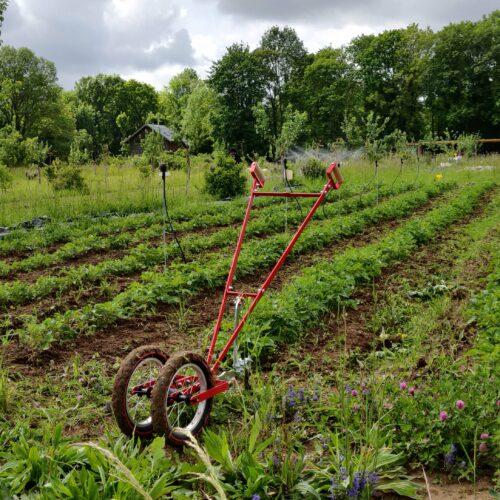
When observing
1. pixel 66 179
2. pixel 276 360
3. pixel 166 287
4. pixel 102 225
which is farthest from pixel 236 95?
pixel 276 360

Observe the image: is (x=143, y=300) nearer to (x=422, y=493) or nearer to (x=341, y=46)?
(x=422, y=493)

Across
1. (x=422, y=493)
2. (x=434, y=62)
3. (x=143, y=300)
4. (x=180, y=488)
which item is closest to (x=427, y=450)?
(x=422, y=493)

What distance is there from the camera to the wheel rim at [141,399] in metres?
3.14

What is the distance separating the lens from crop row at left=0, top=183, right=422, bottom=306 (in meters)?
6.56

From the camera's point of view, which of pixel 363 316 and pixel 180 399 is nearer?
pixel 180 399

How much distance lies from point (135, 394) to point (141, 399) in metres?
0.18

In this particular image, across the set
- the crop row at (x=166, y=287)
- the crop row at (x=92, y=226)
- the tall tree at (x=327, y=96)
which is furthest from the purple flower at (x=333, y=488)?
the tall tree at (x=327, y=96)

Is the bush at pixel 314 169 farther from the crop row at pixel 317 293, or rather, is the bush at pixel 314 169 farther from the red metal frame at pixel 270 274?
the red metal frame at pixel 270 274

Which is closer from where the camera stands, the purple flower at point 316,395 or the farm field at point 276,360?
the farm field at point 276,360

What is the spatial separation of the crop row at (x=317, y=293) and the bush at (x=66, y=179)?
34.8 ft

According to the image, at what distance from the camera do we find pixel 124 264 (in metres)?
7.81

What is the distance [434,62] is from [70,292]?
4850cm

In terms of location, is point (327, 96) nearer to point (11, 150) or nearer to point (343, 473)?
point (11, 150)

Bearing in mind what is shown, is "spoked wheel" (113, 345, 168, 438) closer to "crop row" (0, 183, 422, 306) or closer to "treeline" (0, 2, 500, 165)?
"crop row" (0, 183, 422, 306)
